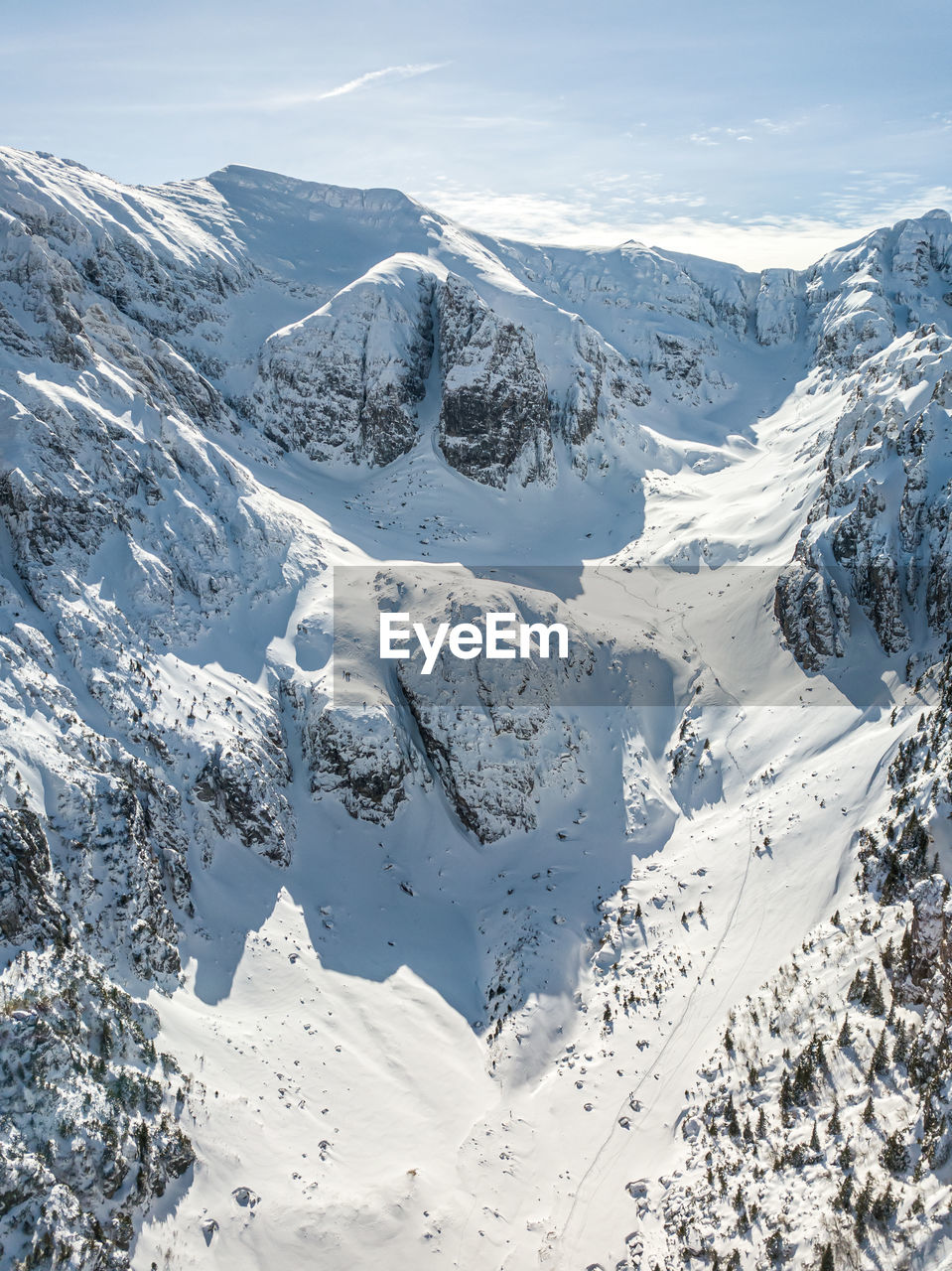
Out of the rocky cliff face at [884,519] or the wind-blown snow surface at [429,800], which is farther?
the rocky cliff face at [884,519]

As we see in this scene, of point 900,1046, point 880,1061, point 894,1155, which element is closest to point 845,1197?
point 894,1155

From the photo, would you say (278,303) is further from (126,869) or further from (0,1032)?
(0,1032)

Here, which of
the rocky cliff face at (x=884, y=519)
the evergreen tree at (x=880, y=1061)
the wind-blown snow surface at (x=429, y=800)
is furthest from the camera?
the rocky cliff face at (x=884, y=519)

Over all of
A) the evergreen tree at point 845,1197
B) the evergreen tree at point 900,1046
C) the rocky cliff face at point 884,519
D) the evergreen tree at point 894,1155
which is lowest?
the evergreen tree at point 845,1197

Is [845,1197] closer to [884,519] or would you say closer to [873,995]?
[873,995]

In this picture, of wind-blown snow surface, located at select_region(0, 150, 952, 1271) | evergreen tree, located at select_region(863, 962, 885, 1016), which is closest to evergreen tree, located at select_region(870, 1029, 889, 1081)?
wind-blown snow surface, located at select_region(0, 150, 952, 1271)

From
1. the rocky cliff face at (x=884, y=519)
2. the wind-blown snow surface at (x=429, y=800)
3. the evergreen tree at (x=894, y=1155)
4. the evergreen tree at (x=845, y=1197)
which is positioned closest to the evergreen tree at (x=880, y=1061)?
the wind-blown snow surface at (x=429, y=800)

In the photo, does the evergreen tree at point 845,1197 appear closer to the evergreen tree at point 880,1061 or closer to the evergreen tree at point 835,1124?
the evergreen tree at point 835,1124

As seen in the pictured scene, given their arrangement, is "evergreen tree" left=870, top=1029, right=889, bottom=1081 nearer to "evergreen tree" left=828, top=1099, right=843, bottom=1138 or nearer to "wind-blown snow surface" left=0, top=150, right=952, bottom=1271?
"wind-blown snow surface" left=0, top=150, right=952, bottom=1271

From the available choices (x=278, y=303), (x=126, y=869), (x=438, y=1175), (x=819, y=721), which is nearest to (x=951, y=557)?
(x=819, y=721)
